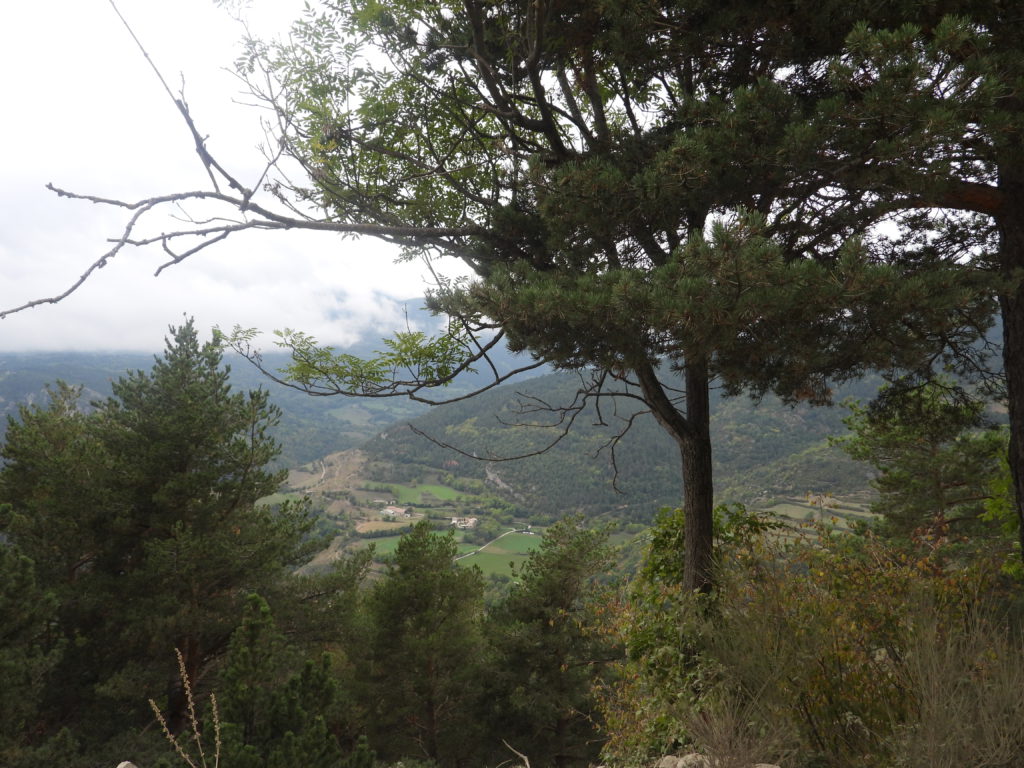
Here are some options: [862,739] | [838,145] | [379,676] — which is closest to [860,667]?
[862,739]

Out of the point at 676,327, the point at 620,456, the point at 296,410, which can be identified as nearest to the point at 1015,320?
the point at 676,327

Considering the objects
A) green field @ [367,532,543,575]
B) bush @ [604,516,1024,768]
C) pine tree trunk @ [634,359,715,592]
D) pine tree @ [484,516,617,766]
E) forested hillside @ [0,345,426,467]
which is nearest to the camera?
bush @ [604,516,1024,768]

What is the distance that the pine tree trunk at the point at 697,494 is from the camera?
391 centimetres

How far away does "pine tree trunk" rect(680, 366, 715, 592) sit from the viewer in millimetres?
3912

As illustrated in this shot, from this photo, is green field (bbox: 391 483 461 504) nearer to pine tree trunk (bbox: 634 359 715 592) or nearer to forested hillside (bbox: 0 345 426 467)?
forested hillside (bbox: 0 345 426 467)

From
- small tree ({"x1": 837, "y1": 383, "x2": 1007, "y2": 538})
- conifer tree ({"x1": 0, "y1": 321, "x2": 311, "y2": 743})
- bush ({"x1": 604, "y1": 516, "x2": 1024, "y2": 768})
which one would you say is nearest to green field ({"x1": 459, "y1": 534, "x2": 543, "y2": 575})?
small tree ({"x1": 837, "y1": 383, "x2": 1007, "y2": 538})

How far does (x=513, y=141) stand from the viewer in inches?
152

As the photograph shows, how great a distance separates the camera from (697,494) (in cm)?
394

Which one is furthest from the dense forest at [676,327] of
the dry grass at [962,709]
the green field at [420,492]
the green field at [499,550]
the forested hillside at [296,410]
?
the forested hillside at [296,410]

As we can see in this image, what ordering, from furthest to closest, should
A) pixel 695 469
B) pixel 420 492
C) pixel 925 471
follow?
pixel 420 492 → pixel 925 471 → pixel 695 469

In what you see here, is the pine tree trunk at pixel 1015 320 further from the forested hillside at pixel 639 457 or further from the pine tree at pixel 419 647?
the forested hillside at pixel 639 457

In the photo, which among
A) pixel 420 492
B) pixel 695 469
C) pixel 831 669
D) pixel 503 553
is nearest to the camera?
pixel 831 669

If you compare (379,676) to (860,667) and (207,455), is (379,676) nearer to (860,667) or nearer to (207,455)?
(207,455)

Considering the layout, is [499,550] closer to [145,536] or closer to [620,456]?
[620,456]
